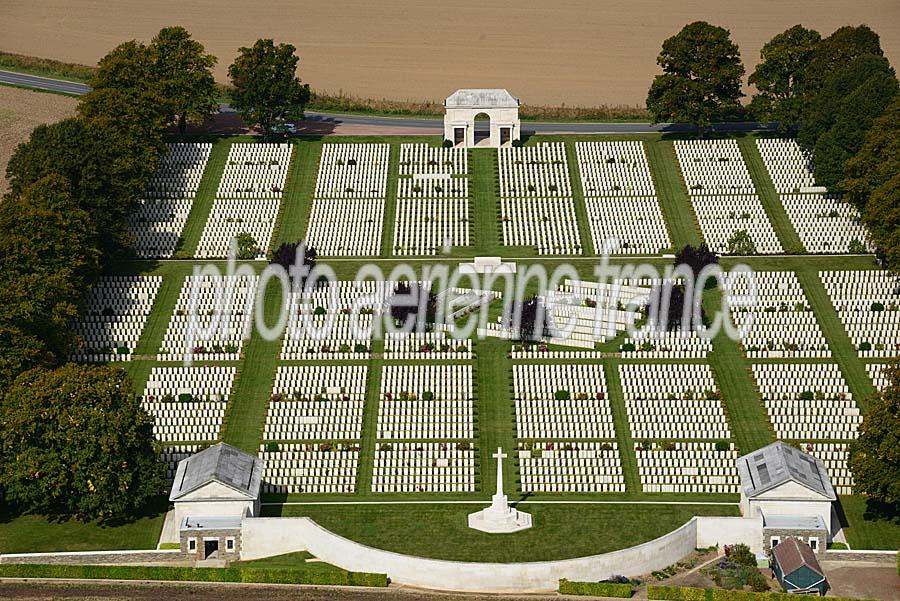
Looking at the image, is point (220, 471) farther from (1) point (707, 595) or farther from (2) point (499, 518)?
(1) point (707, 595)

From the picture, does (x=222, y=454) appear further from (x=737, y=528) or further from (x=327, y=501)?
(x=737, y=528)

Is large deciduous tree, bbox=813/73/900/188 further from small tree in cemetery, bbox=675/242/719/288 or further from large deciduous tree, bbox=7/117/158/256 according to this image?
large deciduous tree, bbox=7/117/158/256

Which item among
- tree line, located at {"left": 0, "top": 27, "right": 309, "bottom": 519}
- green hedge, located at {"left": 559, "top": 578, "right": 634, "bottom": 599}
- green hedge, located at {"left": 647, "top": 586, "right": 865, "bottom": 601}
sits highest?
tree line, located at {"left": 0, "top": 27, "right": 309, "bottom": 519}

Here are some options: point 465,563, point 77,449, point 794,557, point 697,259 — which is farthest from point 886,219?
point 77,449

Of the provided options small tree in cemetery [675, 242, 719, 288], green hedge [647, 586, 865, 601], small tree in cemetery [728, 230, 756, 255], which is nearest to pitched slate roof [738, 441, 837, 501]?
green hedge [647, 586, 865, 601]

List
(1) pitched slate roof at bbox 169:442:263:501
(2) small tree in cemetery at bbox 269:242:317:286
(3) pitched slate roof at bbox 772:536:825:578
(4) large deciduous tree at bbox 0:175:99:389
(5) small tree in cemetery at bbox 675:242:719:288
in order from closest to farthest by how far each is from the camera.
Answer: (3) pitched slate roof at bbox 772:536:825:578 → (1) pitched slate roof at bbox 169:442:263:501 → (4) large deciduous tree at bbox 0:175:99:389 → (5) small tree in cemetery at bbox 675:242:719:288 → (2) small tree in cemetery at bbox 269:242:317:286

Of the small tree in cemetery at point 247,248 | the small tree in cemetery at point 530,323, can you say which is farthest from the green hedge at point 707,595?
the small tree in cemetery at point 247,248
